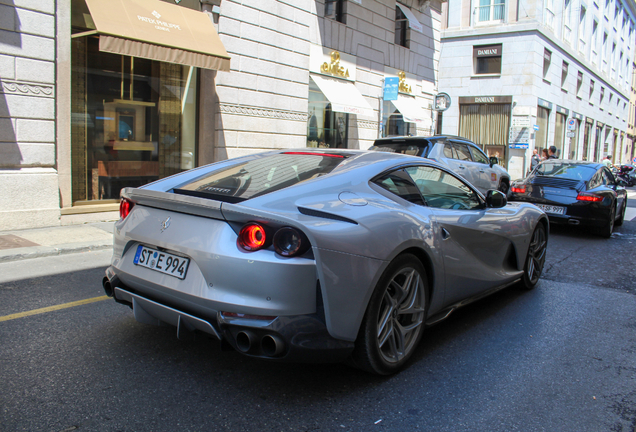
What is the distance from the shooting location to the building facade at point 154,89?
8.54m

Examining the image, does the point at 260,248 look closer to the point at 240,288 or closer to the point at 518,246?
the point at 240,288

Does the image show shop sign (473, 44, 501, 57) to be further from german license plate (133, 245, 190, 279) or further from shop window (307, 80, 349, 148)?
german license plate (133, 245, 190, 279)

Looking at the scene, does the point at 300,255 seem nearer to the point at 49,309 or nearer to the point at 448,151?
the point at 49,309

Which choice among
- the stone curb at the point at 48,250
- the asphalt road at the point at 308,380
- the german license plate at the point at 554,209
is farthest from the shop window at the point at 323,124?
the asphalt road at the point at 308,380

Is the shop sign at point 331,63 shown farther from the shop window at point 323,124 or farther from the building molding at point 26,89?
the building molding at point 26,89

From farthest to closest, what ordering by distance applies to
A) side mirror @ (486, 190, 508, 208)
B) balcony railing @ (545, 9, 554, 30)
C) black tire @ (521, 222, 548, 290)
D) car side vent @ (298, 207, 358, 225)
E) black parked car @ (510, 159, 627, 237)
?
balcony railing @ (545, 9, 554, 30) → black parked car @ (510, 159, 627, 237) → black tire @ (521, 222, 548, 290) → side mirror @ (486, 190, 508, 208) → car side vent @ (298, 207, 358, 225)

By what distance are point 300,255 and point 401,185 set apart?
4.03 feet

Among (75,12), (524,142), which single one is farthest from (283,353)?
(524,142)

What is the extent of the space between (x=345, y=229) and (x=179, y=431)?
4.26ft

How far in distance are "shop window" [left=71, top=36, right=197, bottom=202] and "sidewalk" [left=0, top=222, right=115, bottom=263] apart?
4.78ft

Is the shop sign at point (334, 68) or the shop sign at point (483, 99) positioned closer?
the shop sign at point (334, 68)

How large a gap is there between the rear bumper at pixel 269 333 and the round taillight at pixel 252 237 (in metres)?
0.37

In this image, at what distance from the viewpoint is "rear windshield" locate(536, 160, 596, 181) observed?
996cm

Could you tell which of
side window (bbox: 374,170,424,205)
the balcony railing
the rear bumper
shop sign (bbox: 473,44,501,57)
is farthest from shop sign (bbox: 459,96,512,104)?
the rear bumper
